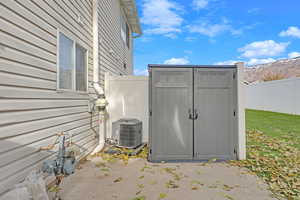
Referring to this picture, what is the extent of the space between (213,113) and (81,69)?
302 cm

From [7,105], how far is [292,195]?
3.70 m

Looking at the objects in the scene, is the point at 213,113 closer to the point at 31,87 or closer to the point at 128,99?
the point at 128,99

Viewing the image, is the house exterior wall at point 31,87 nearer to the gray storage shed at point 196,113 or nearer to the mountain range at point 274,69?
the gray storage shed at point 196,113

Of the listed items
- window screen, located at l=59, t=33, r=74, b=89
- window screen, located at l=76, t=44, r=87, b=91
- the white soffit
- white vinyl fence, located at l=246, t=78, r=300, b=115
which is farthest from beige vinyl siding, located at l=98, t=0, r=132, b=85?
white vinyl fence, located at l=246, t=78, r=300, b=115

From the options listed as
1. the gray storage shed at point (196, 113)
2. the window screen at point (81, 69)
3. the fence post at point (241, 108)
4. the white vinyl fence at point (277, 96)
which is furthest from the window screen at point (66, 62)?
the white vinyl fence at point (277, 96)

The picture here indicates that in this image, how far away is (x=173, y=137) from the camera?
382 cm

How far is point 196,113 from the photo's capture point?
3.83 metres

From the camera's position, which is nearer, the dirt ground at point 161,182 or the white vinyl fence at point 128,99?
the dirt ground at point 161,182

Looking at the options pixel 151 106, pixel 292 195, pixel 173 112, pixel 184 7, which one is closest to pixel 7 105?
pixel 151 106

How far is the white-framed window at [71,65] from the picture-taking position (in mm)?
3191

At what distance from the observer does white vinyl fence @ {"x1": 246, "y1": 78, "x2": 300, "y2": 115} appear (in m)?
10.7

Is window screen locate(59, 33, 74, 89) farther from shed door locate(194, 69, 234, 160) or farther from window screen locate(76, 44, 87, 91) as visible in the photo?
shed door locate(194, 69, 234, 160)

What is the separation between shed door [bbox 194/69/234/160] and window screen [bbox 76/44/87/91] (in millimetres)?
2466

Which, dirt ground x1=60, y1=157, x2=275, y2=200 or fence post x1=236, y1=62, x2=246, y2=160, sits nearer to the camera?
dirt ground x1=60, y1=157, x2=275, y2=200
